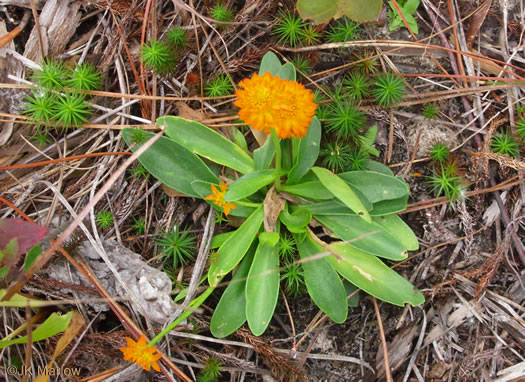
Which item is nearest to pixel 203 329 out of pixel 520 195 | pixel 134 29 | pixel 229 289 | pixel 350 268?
pixel 229 289

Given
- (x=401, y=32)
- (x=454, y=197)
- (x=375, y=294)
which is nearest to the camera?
(x=375, y=294)

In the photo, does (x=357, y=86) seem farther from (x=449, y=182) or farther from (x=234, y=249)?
(x=234, y=249)

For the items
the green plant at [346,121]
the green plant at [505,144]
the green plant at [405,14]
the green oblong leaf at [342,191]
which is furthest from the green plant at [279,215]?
the green plant at [405,14]

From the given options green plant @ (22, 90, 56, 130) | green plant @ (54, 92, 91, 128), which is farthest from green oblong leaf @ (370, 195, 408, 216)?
green plant @ (22, 90, 56, 130)

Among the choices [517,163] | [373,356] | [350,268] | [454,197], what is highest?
[517,163]

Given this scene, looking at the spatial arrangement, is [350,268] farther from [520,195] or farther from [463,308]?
[520,195]

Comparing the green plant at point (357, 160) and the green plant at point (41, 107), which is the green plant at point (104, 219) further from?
the green plant at point (357, 160)
